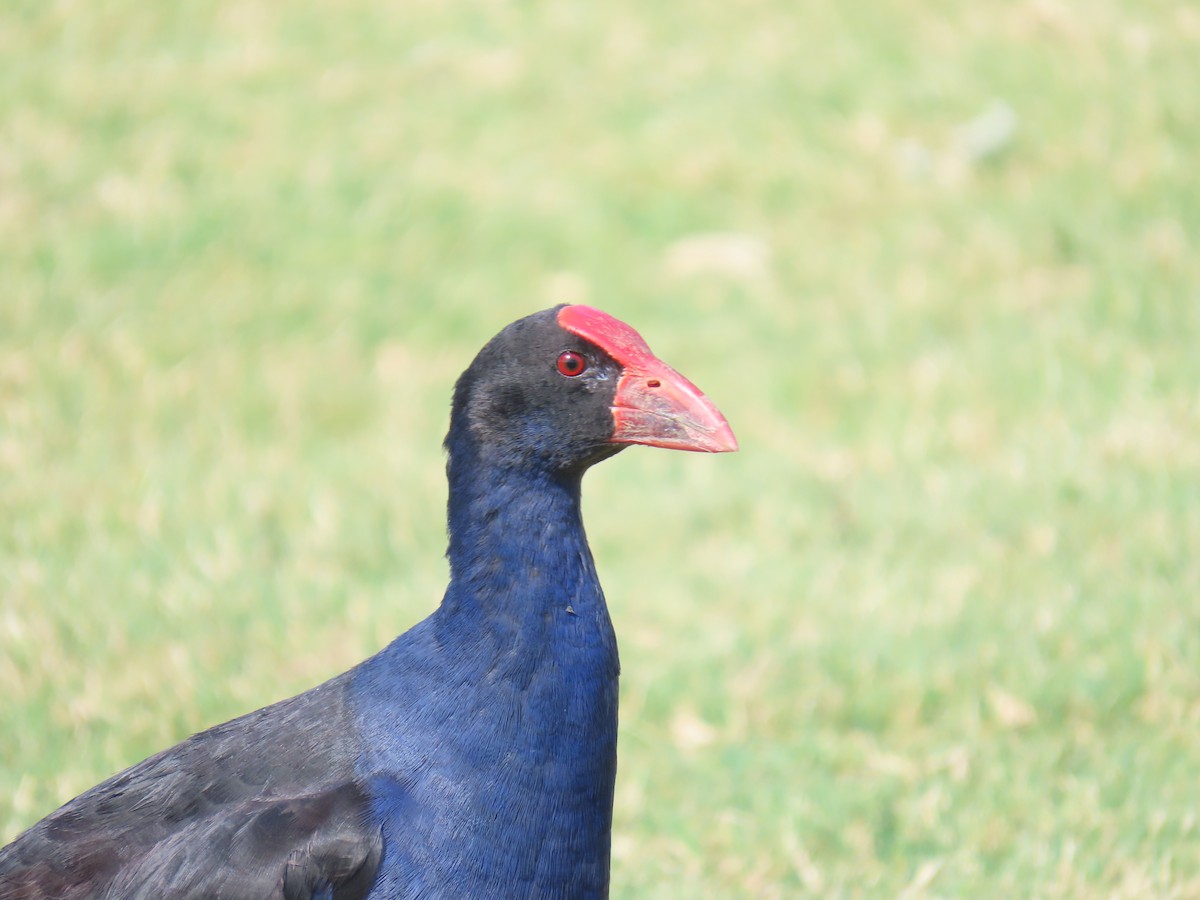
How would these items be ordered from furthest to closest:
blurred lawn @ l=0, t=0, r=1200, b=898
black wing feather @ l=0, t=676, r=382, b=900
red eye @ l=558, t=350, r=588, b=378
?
1. blurred lawn @ l=0, t=0, r=1200, b=898
2. red eye @ l=558, t=350, r=588, b=378
3. black wing feather @ l=0, t=676, r=382, b=900

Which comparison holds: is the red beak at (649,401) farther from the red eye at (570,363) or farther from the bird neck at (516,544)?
the bird neck at (516,544)

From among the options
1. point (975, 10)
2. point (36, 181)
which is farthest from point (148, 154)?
point (975, 10)

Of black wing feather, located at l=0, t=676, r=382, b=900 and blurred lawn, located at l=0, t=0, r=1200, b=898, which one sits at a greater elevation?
blurred lawn, located at l=0, t=0, r=1200, b=898

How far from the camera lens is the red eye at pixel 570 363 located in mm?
2918

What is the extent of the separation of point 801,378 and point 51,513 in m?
3.07

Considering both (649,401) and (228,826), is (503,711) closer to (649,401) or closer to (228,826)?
(228,826)

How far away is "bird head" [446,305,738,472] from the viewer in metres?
2.88

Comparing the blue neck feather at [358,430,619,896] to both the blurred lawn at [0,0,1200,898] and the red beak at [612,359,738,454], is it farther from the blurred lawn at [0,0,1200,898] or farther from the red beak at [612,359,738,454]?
the blurred lawn at [0,0,1200,898]

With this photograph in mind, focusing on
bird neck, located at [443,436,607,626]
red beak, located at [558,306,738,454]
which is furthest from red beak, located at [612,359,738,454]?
bird neck, located at [443,436,607,626]

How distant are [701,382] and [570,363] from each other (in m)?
3.60

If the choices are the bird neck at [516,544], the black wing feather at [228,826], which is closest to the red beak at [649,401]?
the bird neck at [516,544]

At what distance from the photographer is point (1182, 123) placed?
25.1 feet

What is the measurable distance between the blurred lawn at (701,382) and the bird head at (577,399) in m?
1.33

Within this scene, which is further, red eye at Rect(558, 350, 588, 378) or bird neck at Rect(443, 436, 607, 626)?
red eye at Rect(558, 350, 588, 378)
